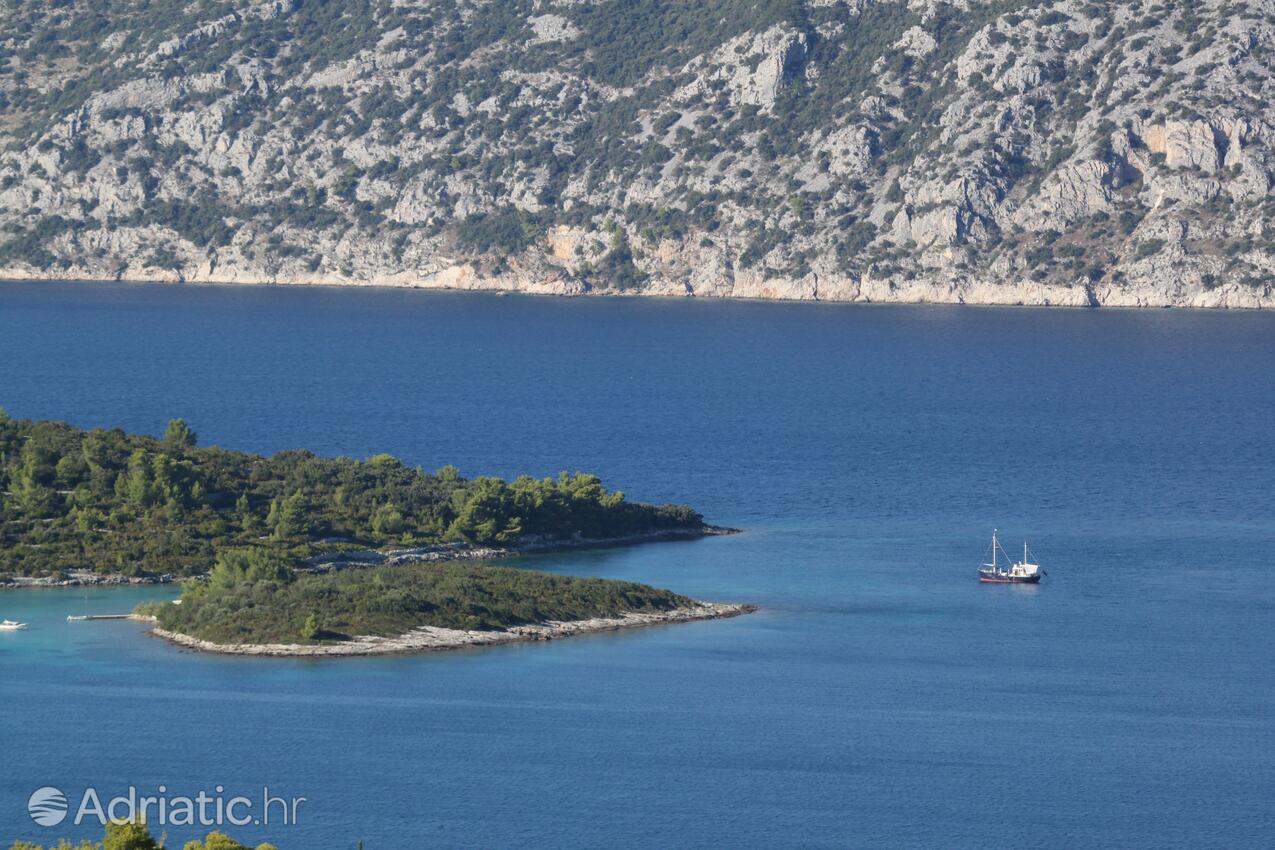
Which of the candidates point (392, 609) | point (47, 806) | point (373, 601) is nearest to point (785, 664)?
point (392, 609)

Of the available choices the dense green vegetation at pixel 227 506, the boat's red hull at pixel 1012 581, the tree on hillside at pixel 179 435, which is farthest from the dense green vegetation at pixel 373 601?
the tree on hillside at pixel 179 435

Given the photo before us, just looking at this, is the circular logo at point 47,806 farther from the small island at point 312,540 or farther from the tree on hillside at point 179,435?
the tree on hillside at point 179,435

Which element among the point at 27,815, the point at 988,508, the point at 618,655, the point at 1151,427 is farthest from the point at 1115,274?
the point at 27,815

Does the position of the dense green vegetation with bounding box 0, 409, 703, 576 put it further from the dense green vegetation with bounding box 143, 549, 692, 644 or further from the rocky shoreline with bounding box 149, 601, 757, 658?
the rocky shoreline with bounding box 149, 601, 757, 658

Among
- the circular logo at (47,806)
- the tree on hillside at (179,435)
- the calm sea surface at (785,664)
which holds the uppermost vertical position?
the tree on hillside at (179,435)

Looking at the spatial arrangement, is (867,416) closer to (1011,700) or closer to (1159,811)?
(1011,700)

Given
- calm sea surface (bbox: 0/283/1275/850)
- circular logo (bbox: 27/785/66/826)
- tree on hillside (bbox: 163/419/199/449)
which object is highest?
tree on hillside (bbox: 163/419/199/449)

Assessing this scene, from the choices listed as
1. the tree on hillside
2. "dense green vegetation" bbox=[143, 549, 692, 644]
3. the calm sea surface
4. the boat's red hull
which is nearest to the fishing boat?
the boat's red hull
